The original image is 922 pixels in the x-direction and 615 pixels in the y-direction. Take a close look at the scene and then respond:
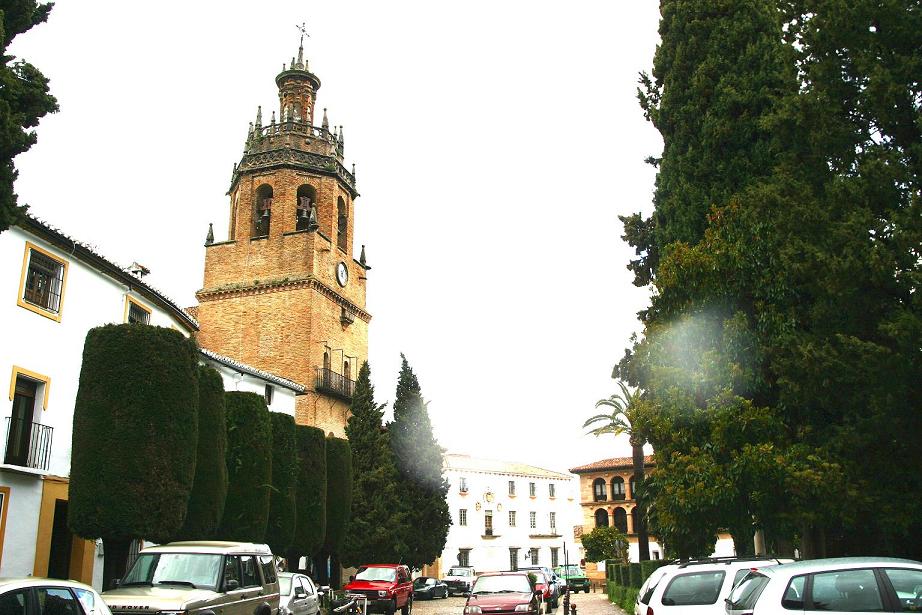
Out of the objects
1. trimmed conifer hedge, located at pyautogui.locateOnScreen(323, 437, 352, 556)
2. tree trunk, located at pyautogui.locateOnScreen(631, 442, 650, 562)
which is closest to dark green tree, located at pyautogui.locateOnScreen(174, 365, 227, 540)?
trimmed conifer hedge, located at pyautogui.locateOnScreen(323, 437, 352, 556)

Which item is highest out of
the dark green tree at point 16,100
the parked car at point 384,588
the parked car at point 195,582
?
the dark green tree at point 16,100

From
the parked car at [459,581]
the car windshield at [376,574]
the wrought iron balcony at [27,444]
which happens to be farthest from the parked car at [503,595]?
the parked car at [459,581]

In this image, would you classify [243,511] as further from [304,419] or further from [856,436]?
[304,419]

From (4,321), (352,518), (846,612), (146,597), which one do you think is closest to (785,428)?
(846,612)

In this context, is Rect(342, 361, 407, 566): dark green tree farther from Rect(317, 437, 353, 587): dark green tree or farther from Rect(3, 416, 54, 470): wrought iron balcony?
Rect(3, 416, 54, 470): wrought iron balcony

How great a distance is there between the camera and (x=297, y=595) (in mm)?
16891

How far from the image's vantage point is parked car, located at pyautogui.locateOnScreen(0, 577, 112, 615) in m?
7.54

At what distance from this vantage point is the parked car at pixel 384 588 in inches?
1059

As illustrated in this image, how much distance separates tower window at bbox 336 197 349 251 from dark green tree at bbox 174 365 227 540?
29632 millimetres

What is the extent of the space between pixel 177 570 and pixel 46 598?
14.4ft

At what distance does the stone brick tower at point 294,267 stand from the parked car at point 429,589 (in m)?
9.12

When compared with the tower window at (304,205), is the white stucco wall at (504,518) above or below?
below

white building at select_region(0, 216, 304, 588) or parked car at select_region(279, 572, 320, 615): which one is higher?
white building at select_region(0, 216, 304, 588)

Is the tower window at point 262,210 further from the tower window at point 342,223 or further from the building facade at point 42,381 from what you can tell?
the building facade at point 42,381
